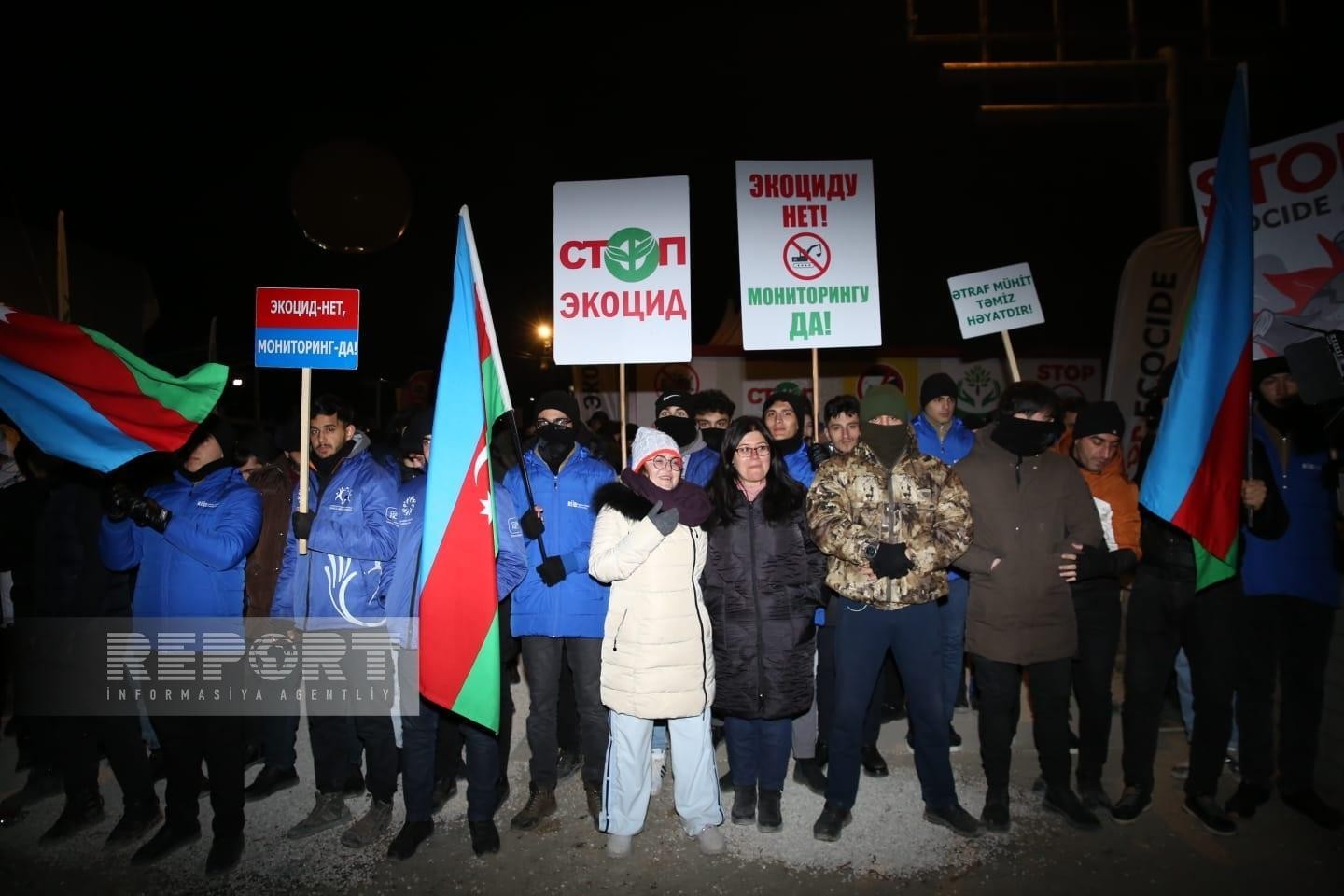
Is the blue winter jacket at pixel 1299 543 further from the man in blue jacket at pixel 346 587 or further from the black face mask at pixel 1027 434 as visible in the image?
the man in blue jacket at pixel 346 587

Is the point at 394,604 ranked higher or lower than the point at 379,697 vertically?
higher

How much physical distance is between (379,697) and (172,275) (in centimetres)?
2233

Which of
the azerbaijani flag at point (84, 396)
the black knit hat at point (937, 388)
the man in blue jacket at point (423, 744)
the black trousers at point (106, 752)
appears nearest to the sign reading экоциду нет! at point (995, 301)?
the black knit hat at point (937, 388)

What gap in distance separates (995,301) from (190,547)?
5788 millimetres

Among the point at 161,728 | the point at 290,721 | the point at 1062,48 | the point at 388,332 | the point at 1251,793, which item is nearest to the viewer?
→ the point at 161,728

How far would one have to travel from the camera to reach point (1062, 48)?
8875 mm

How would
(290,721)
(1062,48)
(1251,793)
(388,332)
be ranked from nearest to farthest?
(1251,793) → (290,721) → (1062,48) → (388,332)

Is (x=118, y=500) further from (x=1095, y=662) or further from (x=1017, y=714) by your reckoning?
(x=1095, y=662)

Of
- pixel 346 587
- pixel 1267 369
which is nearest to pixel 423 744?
pixel 346 587

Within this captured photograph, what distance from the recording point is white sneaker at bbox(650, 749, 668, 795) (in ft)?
15.8

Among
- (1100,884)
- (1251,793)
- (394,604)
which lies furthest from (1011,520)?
(394,604)

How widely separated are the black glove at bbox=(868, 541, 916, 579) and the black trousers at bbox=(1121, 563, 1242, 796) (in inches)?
61.7

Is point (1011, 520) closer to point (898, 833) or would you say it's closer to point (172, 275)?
point (898, 833)

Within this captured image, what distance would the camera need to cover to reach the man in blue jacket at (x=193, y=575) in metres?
4.01
